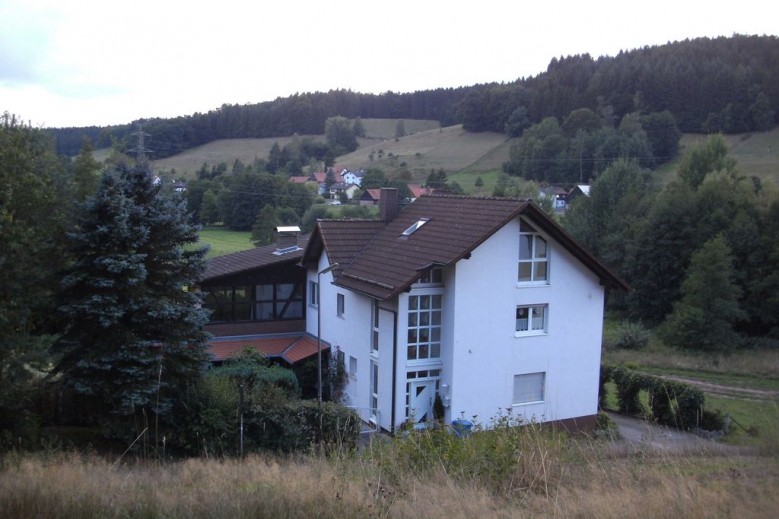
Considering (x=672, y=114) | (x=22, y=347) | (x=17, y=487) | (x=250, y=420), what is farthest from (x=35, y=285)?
(x=672, y=114)

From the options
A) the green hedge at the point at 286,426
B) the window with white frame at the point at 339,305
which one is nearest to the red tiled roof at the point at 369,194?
the window with white frame at the point at 339,305

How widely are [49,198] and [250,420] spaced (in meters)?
6.45

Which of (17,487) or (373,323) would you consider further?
(373,323)

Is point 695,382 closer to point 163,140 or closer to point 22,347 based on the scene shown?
point 22,347

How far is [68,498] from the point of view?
6195mm

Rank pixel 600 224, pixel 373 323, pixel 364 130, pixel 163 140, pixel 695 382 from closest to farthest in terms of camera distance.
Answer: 1. pixel 373 323
2. pixel 695 382
3. pixel 600 224
4. pixel 163 140
5. pixel 364 130

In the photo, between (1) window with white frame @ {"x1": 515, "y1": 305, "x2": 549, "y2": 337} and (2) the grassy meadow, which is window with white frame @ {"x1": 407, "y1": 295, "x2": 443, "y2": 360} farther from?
(2) the grassy meadow

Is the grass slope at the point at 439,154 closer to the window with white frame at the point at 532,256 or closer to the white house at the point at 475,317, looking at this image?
the white house at the point at 475,317

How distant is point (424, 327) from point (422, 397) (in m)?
2.06

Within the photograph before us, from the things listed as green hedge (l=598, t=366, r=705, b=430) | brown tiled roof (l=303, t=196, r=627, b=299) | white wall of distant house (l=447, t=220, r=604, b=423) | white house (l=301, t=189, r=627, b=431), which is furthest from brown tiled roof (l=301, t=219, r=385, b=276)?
green hedge (l=598, t=366, r=705, b=430)

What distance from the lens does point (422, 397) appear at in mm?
20328

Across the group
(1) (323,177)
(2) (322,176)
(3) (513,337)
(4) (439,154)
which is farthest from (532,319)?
(4) (439,154)

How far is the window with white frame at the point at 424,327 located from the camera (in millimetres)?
20062

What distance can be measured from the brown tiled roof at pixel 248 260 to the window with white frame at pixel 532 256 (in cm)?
858
